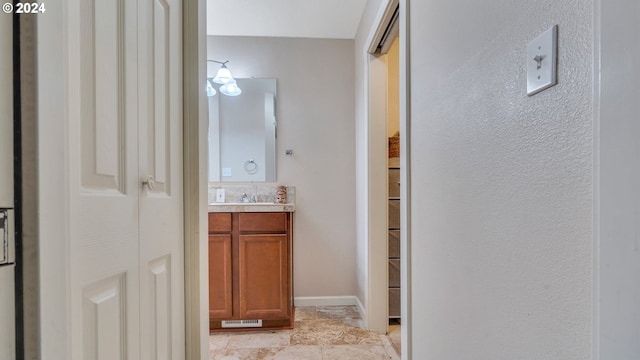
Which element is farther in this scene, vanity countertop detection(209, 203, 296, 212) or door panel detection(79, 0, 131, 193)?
vanity countertop detection(209, 203, 296, 212)

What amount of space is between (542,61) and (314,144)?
2302 mm

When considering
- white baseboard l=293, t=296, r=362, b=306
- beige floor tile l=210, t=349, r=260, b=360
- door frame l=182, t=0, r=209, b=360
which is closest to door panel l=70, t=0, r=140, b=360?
door frame l=182, t=0, r=209, b=360

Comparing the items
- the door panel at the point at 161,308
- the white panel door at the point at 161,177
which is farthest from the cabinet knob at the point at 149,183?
the door panel at the point at 161,308

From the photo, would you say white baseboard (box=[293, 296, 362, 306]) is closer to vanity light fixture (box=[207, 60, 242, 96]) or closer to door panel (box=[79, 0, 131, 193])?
vanity light fixture (box=[207, 60, 242, 96])

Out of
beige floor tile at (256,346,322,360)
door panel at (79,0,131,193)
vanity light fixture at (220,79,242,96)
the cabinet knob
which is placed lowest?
beige floor tile at (256,346,322,360)

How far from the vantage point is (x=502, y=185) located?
740 mm

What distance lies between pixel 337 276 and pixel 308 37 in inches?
80.9

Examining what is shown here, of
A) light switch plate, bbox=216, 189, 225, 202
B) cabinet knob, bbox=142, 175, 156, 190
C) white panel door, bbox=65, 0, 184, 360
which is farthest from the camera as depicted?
light switch plate, bbox=216, 189, 225, 202

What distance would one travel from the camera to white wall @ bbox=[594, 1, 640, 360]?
1.29 feet

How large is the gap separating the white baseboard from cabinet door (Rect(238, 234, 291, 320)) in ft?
1.75

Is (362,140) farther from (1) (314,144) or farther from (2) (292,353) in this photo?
(2) (292,353)

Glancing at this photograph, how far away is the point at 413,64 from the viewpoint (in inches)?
51.2

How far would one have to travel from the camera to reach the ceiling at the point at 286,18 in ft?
7.74

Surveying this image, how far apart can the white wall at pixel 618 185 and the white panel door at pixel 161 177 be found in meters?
0.98
